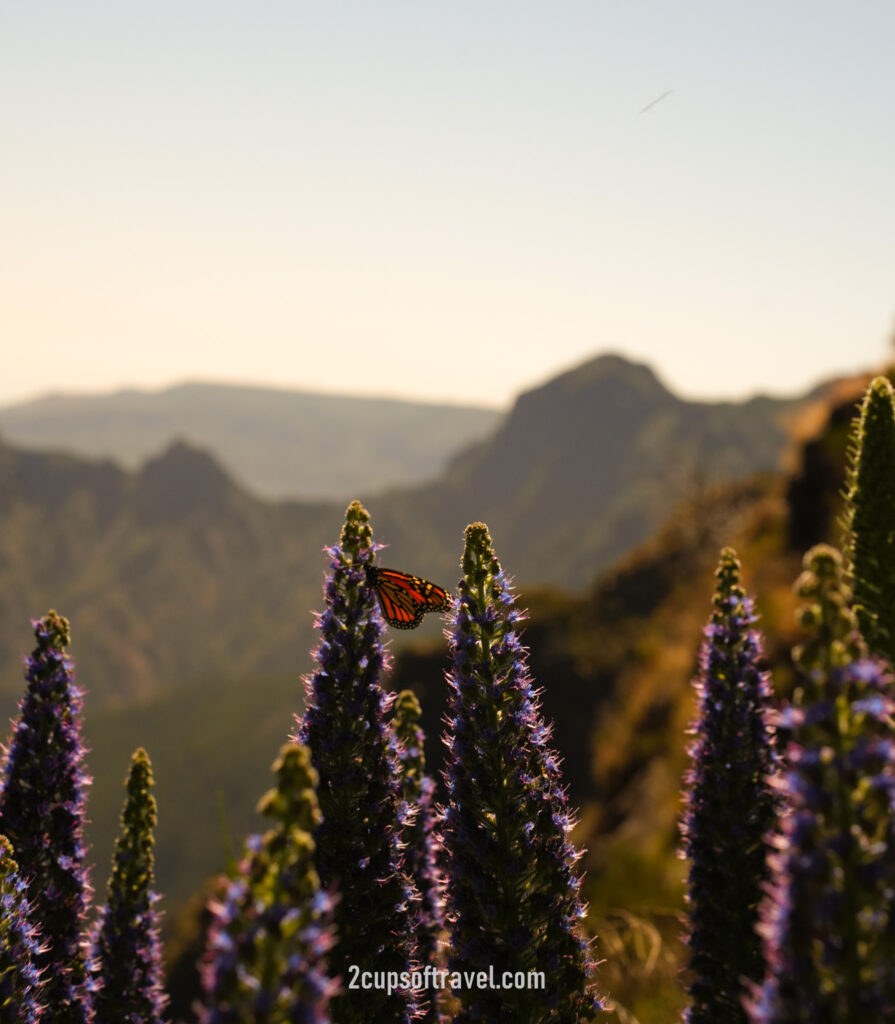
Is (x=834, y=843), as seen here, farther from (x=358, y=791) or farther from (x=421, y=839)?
(x=421, y=839)

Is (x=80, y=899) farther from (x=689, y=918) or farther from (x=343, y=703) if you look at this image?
(x=689, y=918)

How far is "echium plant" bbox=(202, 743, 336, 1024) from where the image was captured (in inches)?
97.0

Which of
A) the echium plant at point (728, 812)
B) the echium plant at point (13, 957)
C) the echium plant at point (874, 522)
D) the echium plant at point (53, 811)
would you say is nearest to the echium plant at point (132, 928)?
the echium plant at point (53, 811)

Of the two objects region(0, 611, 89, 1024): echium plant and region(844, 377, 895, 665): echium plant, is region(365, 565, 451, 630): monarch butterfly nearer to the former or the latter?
region(0, 611, 89, 1024): echium plant

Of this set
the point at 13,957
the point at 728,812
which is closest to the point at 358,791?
the point at 13,957

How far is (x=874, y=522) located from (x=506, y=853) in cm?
289

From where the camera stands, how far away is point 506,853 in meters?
4.73

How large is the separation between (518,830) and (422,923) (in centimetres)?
129

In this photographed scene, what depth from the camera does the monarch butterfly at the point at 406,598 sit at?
22.6 ft

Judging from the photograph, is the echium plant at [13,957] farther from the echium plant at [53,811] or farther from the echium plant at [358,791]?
the echium plant at [358,791]

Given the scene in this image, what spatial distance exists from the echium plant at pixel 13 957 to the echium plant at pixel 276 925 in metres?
2.06

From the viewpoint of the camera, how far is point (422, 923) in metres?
5.53

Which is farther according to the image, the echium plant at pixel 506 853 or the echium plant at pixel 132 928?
the echium plant at pixel 132 928

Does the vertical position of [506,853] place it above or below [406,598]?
below
